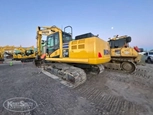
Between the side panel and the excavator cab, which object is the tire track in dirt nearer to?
the side panel

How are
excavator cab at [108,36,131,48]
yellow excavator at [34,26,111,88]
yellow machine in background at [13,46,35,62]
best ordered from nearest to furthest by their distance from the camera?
yellow excavator at [34,26,111,88] → excavator cab at [108,36,131,48] → yellow machine in background at [13,46,35,62]

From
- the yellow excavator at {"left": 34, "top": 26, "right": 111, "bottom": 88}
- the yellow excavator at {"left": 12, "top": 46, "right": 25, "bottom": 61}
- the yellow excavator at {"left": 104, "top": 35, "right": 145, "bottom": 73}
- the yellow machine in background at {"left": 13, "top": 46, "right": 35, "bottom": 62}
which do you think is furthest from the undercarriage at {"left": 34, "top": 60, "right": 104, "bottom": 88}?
the yellow excavator at {"left": 12, "top": 46, "right": 25, "bottom": 61}

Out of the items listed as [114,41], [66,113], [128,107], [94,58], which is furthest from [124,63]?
[66,113]

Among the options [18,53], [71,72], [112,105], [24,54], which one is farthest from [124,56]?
[18,53]

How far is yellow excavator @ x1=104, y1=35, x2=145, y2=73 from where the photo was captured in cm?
787

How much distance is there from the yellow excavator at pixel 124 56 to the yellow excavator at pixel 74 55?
289cm

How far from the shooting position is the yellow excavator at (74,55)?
4.49m

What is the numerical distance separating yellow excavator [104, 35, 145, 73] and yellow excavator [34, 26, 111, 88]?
289 centimetres

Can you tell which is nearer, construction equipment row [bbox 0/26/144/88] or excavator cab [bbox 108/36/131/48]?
construction equipment row [bbox 0/26/144/88]

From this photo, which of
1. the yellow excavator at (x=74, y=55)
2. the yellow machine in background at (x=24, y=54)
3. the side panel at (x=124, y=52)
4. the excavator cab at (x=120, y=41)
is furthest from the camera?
the yellow machine in background at (x=24, y=54)

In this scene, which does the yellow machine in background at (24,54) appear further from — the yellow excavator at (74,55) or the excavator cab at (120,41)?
the excavator cab at (120,41)

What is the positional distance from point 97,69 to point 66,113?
3940 mm

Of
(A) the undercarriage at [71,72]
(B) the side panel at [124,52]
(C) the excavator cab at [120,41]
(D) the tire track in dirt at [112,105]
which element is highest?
(C) the excavator cab at [120,41]

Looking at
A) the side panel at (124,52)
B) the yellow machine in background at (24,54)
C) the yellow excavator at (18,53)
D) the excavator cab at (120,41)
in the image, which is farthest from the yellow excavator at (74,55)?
the yellow excavator at (18,53)
